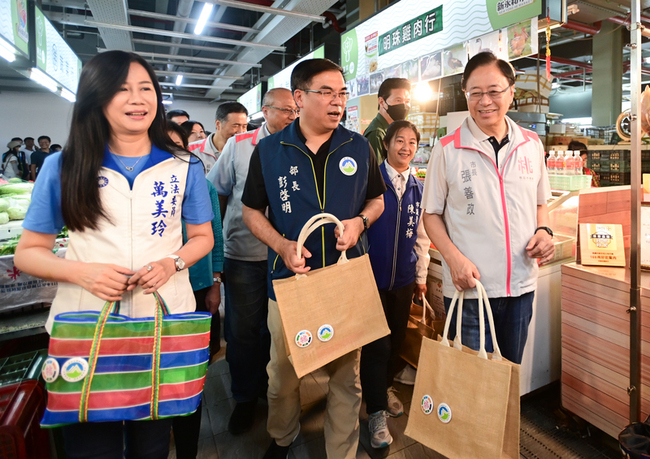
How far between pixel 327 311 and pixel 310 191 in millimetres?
529

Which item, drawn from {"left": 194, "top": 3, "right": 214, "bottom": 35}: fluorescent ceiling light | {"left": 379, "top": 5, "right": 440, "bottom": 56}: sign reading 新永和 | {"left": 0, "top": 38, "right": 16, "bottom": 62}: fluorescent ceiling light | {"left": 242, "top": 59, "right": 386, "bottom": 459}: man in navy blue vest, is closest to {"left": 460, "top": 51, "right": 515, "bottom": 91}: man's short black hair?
{"left": 242, "top": 59, "right": 386, "bottom": 459}: man in navy blue vest

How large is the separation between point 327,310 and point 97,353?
2.59 feet

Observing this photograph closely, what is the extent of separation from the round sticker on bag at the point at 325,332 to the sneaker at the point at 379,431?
0.94m

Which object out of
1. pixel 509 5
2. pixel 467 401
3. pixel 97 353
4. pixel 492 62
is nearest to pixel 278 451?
pixel 467 401

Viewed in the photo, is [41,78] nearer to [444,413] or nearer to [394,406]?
[394,406]

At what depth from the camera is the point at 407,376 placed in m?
2.81

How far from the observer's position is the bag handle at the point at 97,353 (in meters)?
1.12

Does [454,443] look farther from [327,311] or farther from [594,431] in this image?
[594,431]

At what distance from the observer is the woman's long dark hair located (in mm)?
1228

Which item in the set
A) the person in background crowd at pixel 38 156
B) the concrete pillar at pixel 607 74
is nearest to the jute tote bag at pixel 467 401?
the concrete pillar at pixel 607 74

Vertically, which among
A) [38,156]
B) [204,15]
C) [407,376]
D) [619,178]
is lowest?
[407,376]

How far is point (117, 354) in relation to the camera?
3.78 ft

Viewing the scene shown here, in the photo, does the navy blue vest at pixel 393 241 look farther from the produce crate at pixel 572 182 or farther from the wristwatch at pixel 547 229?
the produce crate at pixel 572 182

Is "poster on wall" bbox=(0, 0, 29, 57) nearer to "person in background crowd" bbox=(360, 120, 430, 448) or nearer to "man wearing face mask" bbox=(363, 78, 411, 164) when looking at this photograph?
"man wearing face mask" bbox=(363, 78, 411, 164)
